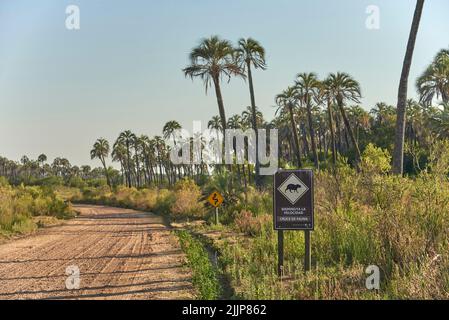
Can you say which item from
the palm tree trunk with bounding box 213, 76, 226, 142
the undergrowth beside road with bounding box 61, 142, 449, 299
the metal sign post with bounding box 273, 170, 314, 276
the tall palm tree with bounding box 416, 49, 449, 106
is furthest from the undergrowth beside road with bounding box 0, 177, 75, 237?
the tall palm tree with bounding box 416, 49, 449, 106

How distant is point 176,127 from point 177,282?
236 ft

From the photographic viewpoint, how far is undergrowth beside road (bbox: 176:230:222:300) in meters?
8.54

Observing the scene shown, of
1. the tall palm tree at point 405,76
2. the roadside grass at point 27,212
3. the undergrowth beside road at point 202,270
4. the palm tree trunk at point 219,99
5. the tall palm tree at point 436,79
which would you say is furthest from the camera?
the tall palm tree at point 436,79

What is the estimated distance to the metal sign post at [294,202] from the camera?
9.14 metres

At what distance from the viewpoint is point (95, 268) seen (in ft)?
37.2

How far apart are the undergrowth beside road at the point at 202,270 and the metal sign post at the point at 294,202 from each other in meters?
1.41

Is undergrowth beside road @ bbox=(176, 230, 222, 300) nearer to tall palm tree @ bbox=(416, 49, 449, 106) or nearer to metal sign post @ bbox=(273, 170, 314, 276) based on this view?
metal sign post @ bbox=(273, 170, 314, 276)

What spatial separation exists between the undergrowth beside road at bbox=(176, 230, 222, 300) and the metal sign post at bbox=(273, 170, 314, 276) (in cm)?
141

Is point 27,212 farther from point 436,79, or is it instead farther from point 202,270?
point 436,79

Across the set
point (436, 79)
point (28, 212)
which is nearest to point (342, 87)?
point (436, 79)

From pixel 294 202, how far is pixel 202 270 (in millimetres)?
2929

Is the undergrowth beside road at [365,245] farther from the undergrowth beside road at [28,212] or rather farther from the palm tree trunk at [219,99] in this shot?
the palm tree trunk at [219,99]

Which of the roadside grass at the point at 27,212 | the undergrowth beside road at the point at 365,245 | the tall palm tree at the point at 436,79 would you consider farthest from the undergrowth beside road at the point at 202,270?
the tall palm tree at the point at 436,79
